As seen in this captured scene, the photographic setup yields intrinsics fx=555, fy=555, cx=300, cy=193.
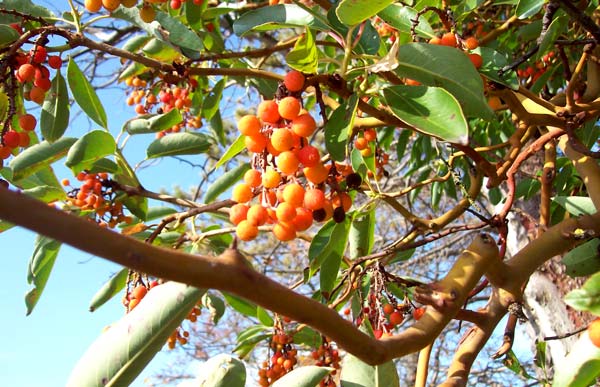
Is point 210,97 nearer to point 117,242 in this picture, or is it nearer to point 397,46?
point 397,46

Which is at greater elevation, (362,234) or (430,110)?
(362,234)

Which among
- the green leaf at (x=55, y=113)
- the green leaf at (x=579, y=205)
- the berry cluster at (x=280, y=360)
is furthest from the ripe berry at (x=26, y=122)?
the green leaf at (x=579, y=205)

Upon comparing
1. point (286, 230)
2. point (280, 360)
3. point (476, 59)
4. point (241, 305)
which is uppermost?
point (241, 305)

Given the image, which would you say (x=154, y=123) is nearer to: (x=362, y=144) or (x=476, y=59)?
(x=362, y=144)

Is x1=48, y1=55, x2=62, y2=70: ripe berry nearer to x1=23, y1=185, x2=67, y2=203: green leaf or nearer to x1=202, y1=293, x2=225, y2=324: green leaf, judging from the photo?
x1=23, y1=185, x2=67, y2=203: green leaf

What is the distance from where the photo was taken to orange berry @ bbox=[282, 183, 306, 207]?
0.87 m

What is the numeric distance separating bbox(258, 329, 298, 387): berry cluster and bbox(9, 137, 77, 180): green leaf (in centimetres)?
87

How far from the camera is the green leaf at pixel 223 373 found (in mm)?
797

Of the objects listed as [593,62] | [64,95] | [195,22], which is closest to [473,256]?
[593,62]

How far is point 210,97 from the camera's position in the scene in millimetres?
2043

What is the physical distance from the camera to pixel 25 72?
1.15m

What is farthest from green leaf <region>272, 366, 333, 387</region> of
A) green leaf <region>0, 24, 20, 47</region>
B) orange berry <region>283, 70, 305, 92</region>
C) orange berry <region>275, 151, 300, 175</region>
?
green leaf <region>0, 24, 20, 47</region>

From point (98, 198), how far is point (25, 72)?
622mm


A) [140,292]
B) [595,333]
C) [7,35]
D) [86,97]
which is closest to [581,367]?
[595,333]
